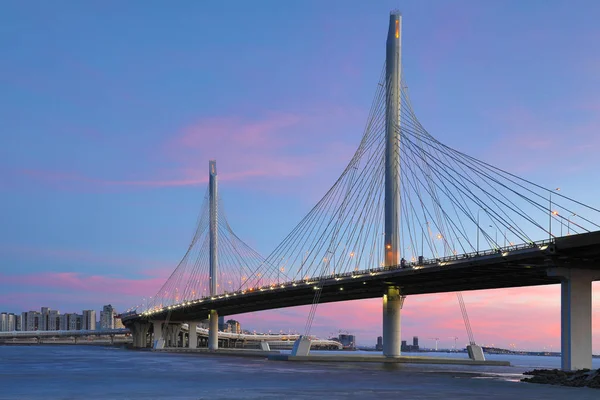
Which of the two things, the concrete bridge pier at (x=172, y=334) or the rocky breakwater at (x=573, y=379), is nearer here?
the rocky breakwater at (x=573, y=379)

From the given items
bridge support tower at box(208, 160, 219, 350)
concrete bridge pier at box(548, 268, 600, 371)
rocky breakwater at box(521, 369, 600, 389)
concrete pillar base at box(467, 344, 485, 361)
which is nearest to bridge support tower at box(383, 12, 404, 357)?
concrete pillar base at box(467, 344, 485, 361)

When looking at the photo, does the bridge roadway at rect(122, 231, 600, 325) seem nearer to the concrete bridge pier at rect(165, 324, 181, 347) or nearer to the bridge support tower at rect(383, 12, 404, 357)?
the bridge support tower at rect(383, 12, 404, 357)

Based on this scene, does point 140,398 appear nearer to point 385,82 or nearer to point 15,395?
point 15,395

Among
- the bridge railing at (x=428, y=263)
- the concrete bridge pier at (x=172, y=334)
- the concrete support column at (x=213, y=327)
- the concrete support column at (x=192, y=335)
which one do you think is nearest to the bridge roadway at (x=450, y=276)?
the bridge railing at (x=428, y=263)

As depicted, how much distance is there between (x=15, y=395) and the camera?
123 ft

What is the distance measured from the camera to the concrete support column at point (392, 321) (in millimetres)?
90062

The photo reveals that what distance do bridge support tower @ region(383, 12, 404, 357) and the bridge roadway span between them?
2.07 m

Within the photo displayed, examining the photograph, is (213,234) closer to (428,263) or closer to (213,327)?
(213,327)

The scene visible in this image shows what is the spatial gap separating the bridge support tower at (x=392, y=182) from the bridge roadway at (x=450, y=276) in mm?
2073

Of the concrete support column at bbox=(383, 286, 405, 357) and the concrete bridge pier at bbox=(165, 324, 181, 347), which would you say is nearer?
the concrete support column at bbox=(383, 286, 405, 357)

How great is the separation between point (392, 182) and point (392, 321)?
53.7ft

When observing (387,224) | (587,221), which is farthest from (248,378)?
(387,224)

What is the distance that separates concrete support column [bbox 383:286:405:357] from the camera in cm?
9006

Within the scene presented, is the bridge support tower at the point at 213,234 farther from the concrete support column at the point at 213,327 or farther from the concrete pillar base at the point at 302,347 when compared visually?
the concrete pillar base at the point at 302,347
